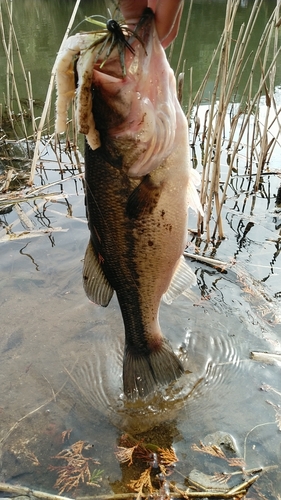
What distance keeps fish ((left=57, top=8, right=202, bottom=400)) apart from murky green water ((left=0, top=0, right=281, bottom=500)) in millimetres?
341

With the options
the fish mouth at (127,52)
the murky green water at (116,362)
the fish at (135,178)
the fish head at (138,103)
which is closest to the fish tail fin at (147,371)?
the fish at (135,178)

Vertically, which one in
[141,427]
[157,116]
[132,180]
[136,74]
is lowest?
[141,427]

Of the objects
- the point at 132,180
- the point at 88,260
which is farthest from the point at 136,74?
the point at 88,260

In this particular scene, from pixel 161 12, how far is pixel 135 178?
2.03ft

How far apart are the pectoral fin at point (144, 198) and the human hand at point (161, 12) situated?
0.55 m

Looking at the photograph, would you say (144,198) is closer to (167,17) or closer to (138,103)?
(138,103)

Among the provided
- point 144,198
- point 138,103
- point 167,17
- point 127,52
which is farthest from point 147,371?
point 167,17

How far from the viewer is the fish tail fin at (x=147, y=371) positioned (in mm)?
2307

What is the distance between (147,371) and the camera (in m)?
2.32

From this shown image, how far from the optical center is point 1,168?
6.09m

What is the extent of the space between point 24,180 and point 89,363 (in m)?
3.54

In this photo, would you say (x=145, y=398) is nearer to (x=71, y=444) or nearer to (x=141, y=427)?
(x=141, y=427)

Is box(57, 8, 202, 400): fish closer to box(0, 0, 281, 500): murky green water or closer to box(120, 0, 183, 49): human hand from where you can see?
box(120, 0, 183, 49): human hand

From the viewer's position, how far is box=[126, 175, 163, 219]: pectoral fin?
5.86 ft
